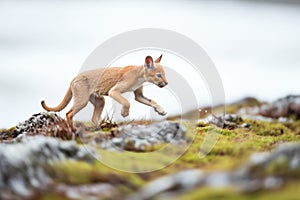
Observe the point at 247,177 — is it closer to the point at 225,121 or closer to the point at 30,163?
the point at 30,163

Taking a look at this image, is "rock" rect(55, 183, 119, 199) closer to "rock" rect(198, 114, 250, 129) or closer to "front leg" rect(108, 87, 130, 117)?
"front leg" rect(108, 87, 130, 117)

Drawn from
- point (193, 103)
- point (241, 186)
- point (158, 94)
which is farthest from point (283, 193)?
point (158, 94)

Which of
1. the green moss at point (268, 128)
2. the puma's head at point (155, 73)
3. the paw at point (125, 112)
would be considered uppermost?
the puma's head at point (155, 73)

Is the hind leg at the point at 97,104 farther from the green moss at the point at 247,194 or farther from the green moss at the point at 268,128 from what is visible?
the green moss at the point at 247,194

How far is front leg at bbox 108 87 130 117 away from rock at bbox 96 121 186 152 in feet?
0.36

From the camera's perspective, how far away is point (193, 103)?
1.52 metres

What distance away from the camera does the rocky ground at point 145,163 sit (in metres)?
0.89

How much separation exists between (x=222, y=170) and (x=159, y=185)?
110mm

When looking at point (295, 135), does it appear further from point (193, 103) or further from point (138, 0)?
point (138, 0)

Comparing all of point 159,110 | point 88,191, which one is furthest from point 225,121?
point 88,191

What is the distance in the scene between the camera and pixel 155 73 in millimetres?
1510

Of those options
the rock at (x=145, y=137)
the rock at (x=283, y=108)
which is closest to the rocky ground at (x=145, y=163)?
the rock at (x=145, y=137)

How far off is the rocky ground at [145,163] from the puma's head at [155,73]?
127 mm

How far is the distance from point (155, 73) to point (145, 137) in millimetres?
265
